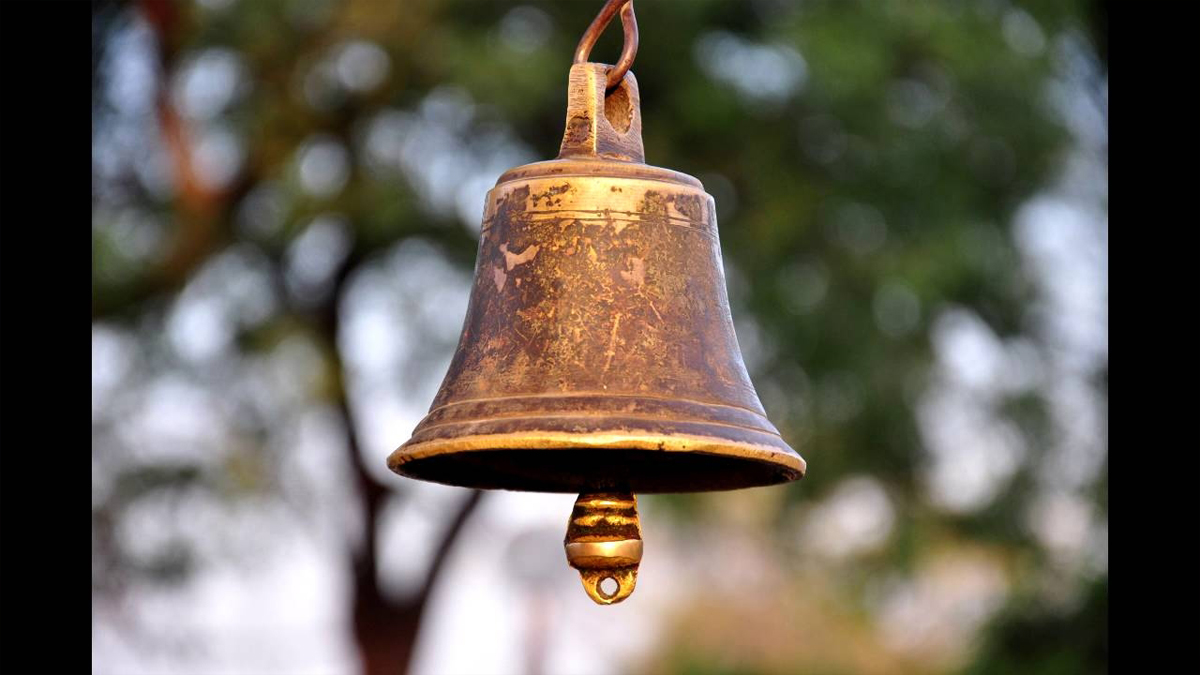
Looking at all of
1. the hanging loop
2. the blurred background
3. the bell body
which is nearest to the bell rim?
the bell body

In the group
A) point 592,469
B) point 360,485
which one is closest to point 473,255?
point 360,485

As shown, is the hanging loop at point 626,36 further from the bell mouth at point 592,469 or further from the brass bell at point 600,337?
the bell mouth at point 592,469

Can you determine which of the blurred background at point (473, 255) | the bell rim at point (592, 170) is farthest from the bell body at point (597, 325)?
the blurred background at point (473, 255)

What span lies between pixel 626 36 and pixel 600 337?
416mm

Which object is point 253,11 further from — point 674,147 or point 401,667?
point 401,667

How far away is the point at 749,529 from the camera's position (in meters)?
14.2

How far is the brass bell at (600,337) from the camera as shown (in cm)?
266

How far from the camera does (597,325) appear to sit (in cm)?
278

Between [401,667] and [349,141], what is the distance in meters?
2.65
